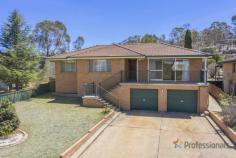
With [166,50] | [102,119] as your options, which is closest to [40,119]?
[102,119]

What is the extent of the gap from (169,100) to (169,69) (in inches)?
125

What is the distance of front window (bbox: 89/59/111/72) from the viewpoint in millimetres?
18719

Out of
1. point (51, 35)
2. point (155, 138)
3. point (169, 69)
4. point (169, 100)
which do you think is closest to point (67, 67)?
point (169, 69)

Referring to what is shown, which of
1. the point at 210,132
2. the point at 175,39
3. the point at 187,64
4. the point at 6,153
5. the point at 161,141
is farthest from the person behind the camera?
the point at 175,39

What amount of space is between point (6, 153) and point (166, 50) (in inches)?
586

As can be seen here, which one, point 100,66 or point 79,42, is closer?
point 100,66

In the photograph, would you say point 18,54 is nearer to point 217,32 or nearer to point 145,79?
point 145,79

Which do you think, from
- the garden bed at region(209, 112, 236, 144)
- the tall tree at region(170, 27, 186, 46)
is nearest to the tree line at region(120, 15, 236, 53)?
the tall tree at region(170, 27, 186, 46)

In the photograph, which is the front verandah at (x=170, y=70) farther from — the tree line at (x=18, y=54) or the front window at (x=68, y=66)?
the tree line at (x=18, y=54)

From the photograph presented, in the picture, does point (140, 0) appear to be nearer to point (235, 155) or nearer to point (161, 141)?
point (161, 141)

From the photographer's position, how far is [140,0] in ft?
57.7

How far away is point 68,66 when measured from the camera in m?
21.3

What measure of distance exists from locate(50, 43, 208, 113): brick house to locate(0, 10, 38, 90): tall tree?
4915 mm

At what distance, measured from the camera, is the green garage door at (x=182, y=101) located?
15.6 meters
